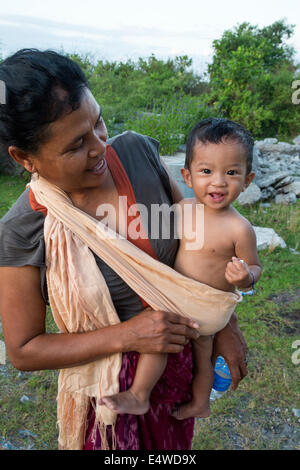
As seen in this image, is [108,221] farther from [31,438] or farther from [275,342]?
[275,342]

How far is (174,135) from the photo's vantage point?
5.89 meters

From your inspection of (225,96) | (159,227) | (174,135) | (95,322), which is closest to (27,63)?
(159,227)

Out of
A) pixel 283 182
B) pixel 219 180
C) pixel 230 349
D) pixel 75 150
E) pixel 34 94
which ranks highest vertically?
pixel 34 94

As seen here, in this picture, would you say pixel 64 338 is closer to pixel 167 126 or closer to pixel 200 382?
pixel 200 382

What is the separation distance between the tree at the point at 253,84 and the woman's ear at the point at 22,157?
8.49 metres

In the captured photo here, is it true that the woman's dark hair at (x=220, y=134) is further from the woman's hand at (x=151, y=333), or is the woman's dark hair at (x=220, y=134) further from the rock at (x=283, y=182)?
the rock at (x=283, y=182)

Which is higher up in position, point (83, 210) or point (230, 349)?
point (83, 210)

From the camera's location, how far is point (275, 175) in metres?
6.99

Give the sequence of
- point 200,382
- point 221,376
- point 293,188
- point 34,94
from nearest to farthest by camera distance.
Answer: point 34,94
point 200,382
point 221,376
point 293,188

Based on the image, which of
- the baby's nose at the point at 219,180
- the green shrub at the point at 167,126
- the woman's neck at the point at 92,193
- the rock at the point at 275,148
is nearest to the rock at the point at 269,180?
the green shrub at the point at 167,126

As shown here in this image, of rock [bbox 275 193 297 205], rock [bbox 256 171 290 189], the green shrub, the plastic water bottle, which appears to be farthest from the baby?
rock [bbox 256 171 290 189]

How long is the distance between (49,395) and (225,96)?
328 inches

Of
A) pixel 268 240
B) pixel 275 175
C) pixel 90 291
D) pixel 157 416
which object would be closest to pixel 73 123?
pixel 90 291

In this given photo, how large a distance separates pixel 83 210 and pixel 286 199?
5.55 metres
